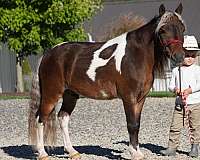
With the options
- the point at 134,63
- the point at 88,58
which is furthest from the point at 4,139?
the point at 134,63

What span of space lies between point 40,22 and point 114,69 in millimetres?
16741

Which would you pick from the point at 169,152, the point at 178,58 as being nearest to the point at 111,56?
the point at 178,58

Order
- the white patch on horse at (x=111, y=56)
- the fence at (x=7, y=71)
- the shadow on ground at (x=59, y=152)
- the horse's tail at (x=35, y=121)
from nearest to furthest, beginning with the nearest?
the white patch on horse at (x=111, y=56) → the horse's tail at (x=35, y=121) → the shadow on ground at (x=59, y=152) → the fence at (x=7, y=71)

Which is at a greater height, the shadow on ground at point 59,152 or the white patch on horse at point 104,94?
the white patch on horse at point 104,94

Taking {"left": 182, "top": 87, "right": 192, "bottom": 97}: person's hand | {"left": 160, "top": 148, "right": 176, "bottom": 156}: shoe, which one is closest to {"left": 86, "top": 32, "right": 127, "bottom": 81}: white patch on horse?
{"left": 182, "top": 87, "right": 192, "bottom": 97}: person's hand

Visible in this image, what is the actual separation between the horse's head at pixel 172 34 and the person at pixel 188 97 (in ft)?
3.16

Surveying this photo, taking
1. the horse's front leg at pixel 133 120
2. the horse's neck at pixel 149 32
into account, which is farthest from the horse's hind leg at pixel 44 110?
the horse's neck at pixel 149 32

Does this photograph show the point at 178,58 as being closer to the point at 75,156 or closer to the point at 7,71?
the point at 75,156

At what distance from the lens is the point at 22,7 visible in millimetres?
23953

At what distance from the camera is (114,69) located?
7715 mm

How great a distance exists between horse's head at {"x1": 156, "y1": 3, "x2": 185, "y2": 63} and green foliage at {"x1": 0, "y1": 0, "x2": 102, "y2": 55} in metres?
16.1

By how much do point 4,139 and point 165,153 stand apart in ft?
13.3

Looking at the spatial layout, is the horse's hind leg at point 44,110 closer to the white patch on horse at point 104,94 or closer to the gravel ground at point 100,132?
the gravel ground at point 100,132

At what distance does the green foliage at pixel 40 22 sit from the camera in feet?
76.7
